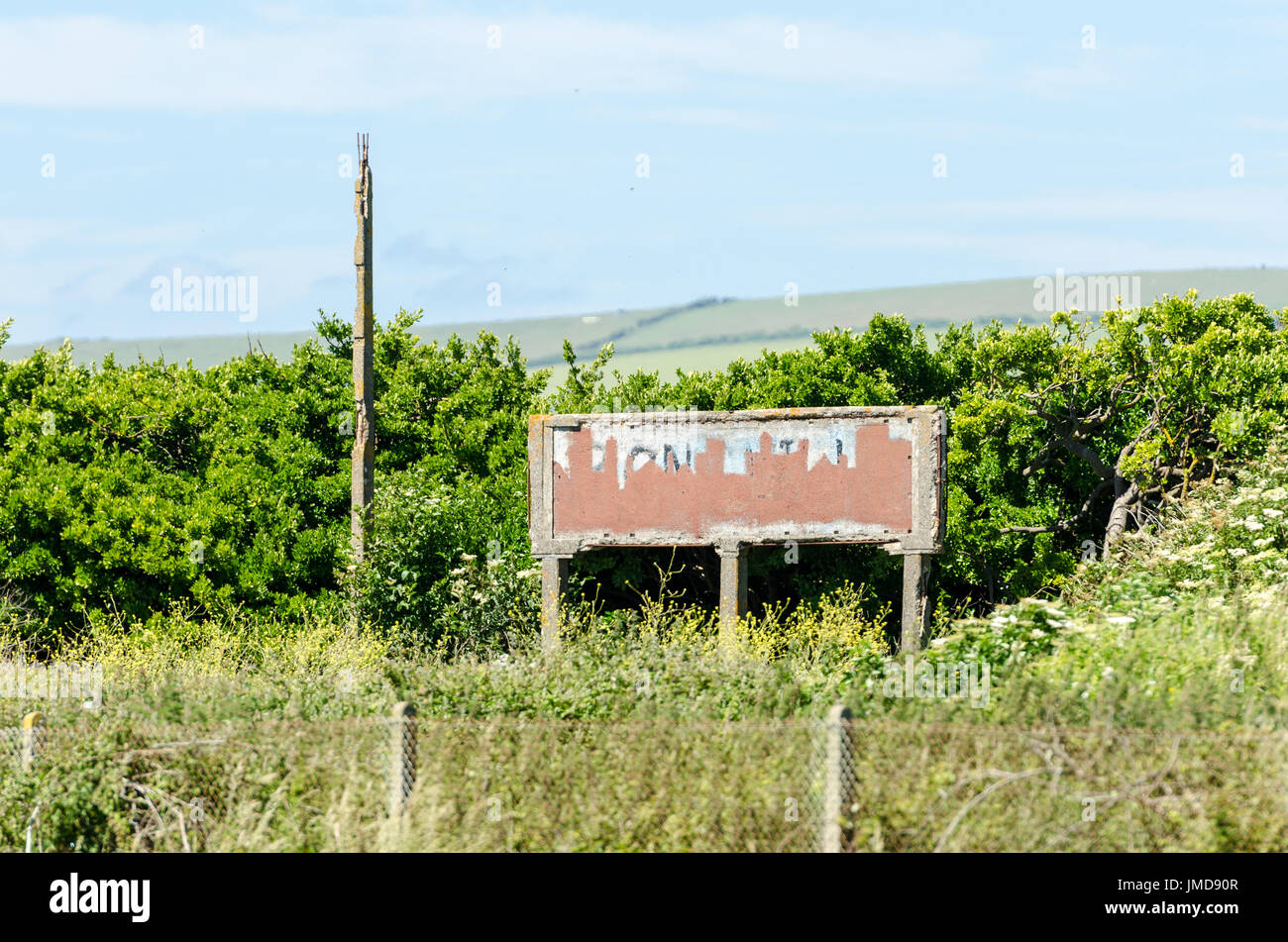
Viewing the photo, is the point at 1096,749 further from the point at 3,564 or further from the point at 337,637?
the point at 3,564

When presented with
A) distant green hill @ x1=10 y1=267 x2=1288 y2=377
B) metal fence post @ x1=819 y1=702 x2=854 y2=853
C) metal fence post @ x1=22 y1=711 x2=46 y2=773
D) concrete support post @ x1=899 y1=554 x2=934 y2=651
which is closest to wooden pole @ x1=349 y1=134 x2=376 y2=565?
concrete support post @ x1=899 y1=554 x2=934 y2=651

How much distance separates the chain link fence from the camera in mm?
9391

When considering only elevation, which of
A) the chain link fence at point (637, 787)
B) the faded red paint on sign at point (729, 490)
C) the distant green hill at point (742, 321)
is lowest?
the chain link fence at point (637, 787)

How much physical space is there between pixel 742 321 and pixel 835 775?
10270 cm

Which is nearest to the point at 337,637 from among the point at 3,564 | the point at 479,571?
the point at 479,571

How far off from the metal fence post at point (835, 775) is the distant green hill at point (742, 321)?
242 feet

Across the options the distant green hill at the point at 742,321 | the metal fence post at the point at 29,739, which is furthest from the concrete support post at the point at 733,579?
the distant green hill at the point at 742,321

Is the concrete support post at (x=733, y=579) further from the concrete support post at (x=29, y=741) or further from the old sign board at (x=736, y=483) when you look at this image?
the concrete support post at (x=29, y=741)

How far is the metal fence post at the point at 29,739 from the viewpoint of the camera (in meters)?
11.3

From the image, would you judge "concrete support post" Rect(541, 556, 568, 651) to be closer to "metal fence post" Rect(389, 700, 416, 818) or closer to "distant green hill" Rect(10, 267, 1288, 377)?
"metal fence post" Rect(389, 700, 416, 818)

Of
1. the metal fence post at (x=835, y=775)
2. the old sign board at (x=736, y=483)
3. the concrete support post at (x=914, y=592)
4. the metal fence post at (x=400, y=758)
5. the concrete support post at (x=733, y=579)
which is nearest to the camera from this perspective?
the metal fence post at (x=835, y=775)

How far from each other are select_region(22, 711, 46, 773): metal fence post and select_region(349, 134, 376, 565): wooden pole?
11.7m
